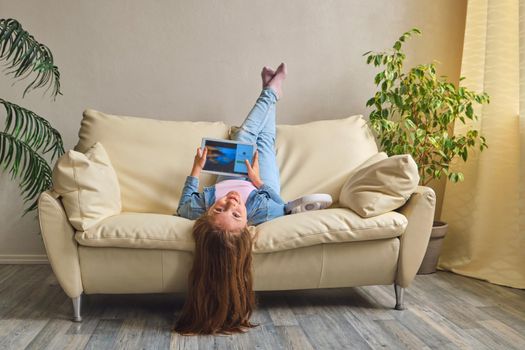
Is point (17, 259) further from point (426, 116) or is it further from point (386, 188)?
point (426, 116)

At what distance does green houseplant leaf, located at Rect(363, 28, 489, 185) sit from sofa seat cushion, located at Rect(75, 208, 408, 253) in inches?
35.3

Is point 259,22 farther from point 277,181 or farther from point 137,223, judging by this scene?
point 137,223

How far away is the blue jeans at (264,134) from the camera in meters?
3.07

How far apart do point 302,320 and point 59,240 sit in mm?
1065

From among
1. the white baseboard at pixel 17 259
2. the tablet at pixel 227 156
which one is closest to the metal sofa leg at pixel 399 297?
the tablet at pixel 227 156

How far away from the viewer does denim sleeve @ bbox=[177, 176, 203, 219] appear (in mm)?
2762

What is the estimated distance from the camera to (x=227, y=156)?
9.70 feet

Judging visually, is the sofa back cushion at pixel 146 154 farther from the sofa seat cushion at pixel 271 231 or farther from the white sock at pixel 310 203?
the white sock at pixel 310 203

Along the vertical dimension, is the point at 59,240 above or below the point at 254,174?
below

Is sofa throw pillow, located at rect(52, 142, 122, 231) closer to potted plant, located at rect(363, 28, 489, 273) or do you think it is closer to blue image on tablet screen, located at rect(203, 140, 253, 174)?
blue image on tablet screen, located at rect(203, 140, 253, 174)

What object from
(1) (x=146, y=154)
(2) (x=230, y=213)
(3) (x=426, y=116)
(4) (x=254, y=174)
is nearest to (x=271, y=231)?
(2) (x=230, y=213)

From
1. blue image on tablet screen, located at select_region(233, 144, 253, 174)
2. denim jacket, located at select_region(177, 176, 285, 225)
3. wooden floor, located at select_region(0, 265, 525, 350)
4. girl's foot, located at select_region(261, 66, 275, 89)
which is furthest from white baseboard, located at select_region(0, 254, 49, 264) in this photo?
girl's foot, located at select_region(261, 66, 275, 89)

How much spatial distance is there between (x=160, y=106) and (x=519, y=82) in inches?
79.6

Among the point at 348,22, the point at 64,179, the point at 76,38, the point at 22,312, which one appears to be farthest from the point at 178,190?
the point at 348,22
